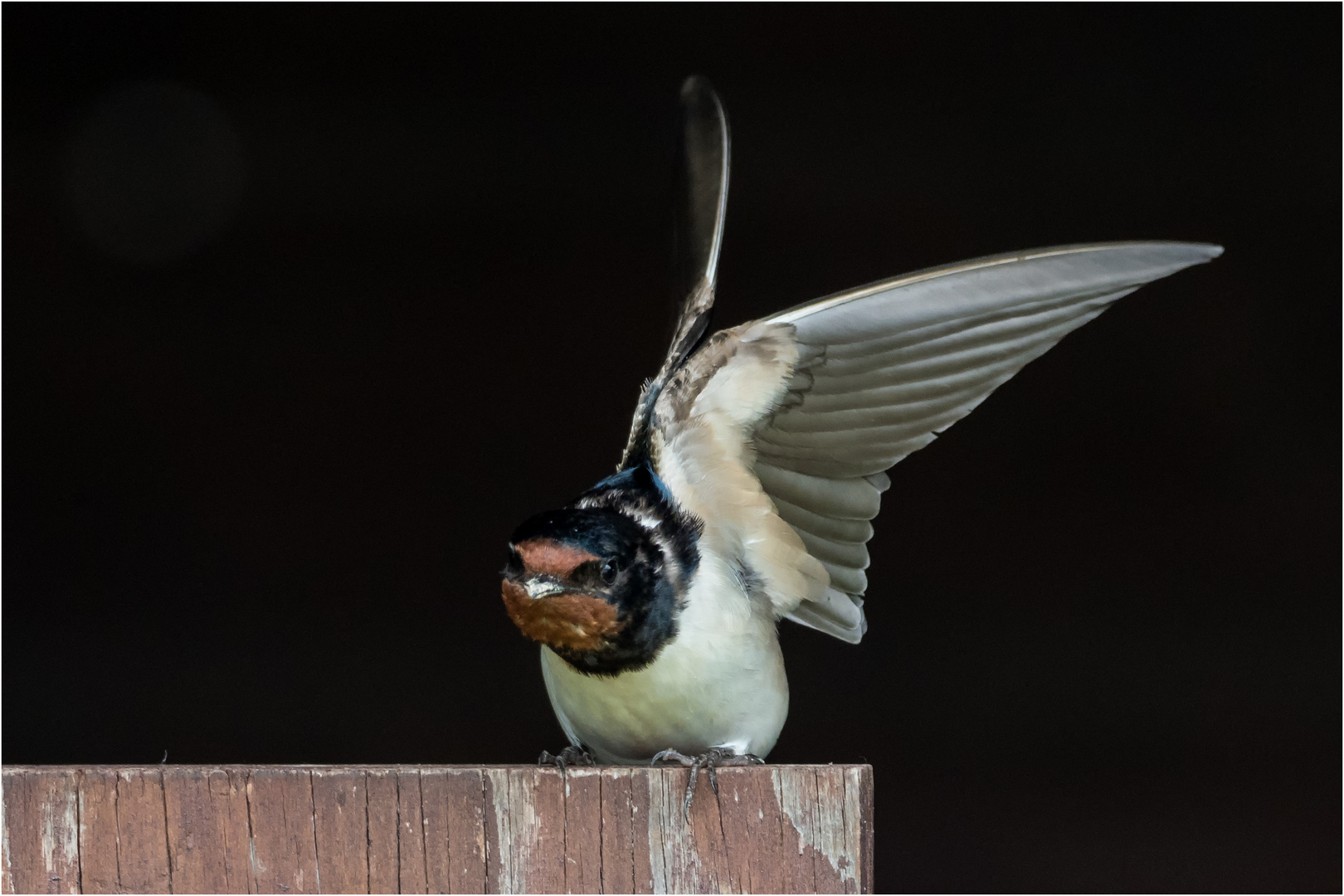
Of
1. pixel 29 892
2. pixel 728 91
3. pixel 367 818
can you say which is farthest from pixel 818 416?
pixel 728 91

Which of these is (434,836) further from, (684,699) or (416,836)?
(684,699)

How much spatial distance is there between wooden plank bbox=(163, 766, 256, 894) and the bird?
1.20 feet

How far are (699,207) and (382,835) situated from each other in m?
1.24

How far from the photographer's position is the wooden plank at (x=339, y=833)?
1.52 meters

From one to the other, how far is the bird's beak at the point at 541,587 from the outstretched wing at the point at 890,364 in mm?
394

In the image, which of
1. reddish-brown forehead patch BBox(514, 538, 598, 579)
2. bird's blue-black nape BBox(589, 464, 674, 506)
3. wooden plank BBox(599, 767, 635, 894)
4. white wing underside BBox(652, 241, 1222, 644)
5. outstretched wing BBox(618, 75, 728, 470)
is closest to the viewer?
wooden plank BBox(599, 767, 635, 894)

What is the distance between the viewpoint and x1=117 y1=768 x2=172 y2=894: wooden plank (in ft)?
4.99

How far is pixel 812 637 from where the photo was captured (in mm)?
4746

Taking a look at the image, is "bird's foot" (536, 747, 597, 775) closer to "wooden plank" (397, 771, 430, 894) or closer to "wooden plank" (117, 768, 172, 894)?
"wooden plank" (397, 771, 430, 894)

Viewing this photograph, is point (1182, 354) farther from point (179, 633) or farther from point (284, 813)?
point (284, 813)

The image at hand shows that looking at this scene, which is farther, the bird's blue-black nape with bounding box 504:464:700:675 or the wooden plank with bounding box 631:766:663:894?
the bird's blue-black nape with bounding box 504:464:700:675

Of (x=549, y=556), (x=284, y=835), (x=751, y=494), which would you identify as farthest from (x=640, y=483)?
(x=284, y=835)

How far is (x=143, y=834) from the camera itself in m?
1.53

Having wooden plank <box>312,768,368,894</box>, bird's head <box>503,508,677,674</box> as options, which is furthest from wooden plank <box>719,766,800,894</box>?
wooden plank <box>312,768,368,894</box>
